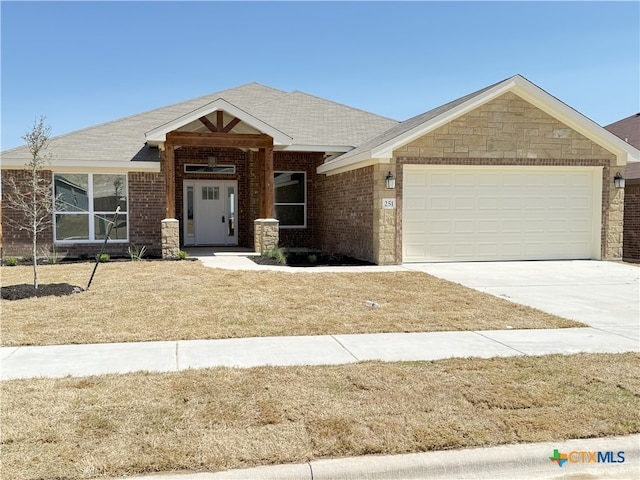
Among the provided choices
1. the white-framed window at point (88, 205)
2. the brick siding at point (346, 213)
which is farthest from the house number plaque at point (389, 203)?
the white-framed window at point (88, 205)

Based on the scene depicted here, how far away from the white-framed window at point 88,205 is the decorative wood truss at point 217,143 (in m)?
2.22

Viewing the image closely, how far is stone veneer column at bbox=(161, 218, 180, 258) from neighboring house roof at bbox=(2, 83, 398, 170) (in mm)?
2259

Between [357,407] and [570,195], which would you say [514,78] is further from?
[357,407]

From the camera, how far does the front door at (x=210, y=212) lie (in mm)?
20375

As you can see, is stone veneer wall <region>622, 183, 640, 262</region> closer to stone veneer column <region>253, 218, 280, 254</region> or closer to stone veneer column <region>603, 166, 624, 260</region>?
stone veneer column <region>603, 166, 624, 260</region>

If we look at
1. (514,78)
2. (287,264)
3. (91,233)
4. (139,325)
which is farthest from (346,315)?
(91,233)

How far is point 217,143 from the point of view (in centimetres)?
1608

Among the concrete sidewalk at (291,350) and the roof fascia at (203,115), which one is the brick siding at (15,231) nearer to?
the roof fascia at (203,115)

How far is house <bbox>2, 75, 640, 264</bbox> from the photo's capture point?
48.4ft

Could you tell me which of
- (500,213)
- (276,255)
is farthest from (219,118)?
(500,213)

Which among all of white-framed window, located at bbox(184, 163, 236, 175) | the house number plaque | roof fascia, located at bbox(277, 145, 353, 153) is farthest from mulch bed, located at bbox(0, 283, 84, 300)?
white-framed window, located at bbox(184, 163, 236, 175)

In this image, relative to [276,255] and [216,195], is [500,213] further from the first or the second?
[216,195]

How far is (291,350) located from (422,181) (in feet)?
31.0

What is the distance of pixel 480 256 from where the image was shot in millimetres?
15414
